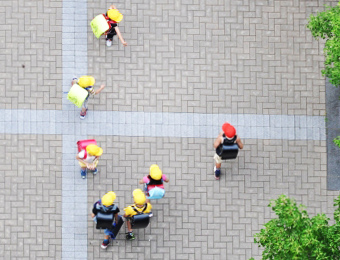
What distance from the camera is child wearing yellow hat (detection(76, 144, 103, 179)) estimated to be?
47.2 ft

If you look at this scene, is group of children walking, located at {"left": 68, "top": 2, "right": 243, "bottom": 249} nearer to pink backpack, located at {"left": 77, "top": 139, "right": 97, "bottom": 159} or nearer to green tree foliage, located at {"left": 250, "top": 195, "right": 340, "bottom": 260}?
pink backpack, located at {"left": 77, "top": 139, "right": 97, "bottom": 159}

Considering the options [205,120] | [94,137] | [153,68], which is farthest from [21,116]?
[205,120]

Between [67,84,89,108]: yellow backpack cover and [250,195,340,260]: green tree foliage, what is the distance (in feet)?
17.4

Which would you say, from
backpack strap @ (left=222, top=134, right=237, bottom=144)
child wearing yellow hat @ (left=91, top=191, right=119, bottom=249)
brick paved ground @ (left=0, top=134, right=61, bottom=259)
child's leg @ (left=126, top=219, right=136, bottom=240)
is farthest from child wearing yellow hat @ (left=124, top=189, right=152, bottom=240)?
backpack strap @ (left=222, top=134, right=237, bottom=144)

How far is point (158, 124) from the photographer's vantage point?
52.7 ft

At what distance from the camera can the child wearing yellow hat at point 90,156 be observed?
14.4 metres

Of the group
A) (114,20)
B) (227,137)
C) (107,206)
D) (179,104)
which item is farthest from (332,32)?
(107,206)

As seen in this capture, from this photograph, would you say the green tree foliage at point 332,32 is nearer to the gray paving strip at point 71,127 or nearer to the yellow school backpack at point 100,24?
the yellow school backpack at point 100,24

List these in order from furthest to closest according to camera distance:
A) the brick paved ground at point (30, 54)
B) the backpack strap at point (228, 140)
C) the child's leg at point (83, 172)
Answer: the brick paved ground at point (30, 54), the child's leg at point (83, 172), the backpack strap at point (228, 140)

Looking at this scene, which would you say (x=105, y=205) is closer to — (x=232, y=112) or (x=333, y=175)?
(x=232, y=112)

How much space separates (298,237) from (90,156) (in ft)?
17.0

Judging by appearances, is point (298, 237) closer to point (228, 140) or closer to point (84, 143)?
point (228, 140)

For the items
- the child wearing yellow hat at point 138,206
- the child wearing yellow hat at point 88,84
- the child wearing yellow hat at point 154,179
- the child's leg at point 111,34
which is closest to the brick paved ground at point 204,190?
the child wearing yellow hat at point 154,179

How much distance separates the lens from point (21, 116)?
15.9 metres
